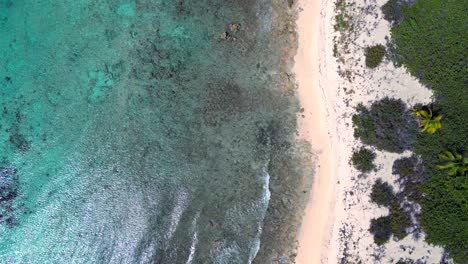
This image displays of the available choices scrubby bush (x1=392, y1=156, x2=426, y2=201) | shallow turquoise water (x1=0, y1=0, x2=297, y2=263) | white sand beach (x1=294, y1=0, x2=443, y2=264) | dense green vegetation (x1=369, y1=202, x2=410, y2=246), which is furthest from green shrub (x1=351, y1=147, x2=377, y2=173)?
shallow turquoise water (x1=0, y1=0, x2=297, y2=263)

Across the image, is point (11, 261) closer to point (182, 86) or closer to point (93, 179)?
point (93, 179)

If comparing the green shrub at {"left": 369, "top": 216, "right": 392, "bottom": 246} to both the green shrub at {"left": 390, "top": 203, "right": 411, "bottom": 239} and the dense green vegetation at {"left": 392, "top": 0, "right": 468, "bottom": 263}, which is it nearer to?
the green shrub at {"left": 390, "top": 203, "right": 411, "bottom": 239}

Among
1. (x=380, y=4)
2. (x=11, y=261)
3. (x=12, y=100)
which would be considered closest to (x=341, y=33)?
(x=380, y=4)

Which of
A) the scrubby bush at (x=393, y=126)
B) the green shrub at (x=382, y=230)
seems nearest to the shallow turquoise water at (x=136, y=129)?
the scrubby bush at (x=393, y=126)

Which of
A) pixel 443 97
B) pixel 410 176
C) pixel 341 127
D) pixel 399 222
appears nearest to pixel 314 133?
pixel 341 127

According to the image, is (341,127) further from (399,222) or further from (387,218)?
(399,222)

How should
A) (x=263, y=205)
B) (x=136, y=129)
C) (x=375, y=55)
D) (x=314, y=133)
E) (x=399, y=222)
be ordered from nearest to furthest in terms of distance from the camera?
(x=399, y=222), (x=375, y=55), (x=314, y=133), (x=263, y=205), (x=136, y=129)

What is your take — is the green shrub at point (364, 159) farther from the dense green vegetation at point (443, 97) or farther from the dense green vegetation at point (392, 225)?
the dense green vegetation at point (443, 97)
